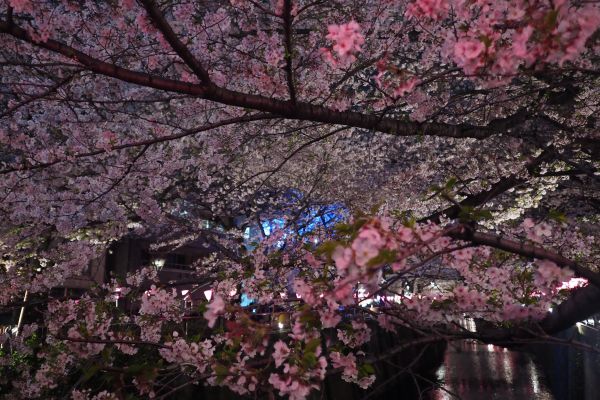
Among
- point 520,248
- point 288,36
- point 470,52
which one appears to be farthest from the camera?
point 288,36

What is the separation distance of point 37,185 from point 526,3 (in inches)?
384

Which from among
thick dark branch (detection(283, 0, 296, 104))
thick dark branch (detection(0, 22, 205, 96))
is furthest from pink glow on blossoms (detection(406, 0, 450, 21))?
thick dark branch (detection(0, 22, 205, 96))

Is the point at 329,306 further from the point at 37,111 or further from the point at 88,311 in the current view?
the point at 37,111

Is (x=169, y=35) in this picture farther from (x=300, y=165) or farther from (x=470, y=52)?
(x=300, y=165)

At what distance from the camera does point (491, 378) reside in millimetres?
19547

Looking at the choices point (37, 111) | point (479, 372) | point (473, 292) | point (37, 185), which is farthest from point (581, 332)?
point (37, 111)

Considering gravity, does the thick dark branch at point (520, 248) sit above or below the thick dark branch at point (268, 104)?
below

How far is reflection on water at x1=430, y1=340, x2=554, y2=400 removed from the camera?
16406 millimetres

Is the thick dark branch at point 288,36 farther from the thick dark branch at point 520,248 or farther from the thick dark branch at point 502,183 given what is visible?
the thick dark branch at point 502,183

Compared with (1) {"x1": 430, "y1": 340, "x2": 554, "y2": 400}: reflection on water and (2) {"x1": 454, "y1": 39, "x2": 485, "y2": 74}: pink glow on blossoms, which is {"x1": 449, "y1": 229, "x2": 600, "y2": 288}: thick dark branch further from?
(1) {"x1": 430, "y1": 340, "x2": 554, "y2": 400}: reflection on water

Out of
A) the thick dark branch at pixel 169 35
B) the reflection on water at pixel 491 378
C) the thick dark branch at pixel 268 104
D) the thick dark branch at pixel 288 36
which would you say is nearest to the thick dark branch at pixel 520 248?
the thick dark branch at pixel 288 36

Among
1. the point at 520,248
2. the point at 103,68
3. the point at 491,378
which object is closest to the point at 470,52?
the point at 520,248

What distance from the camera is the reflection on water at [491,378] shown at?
16406mm

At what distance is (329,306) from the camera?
10.5 feet
